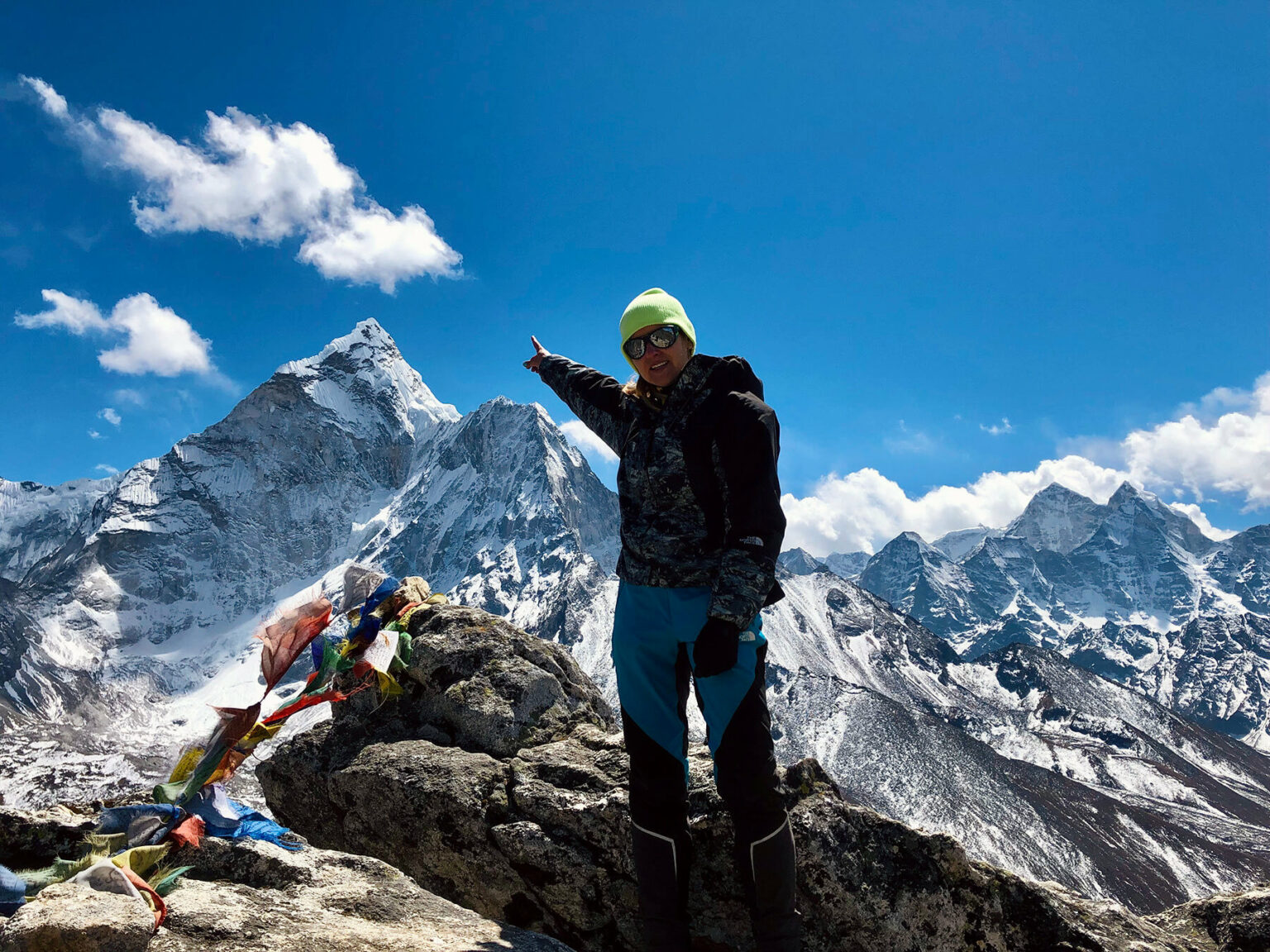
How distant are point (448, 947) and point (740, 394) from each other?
4.08m

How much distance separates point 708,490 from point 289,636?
15.6ft

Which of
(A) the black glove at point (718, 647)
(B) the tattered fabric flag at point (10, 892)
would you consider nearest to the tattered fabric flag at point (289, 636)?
(B) the tattered fabric flag at point (10, 892)

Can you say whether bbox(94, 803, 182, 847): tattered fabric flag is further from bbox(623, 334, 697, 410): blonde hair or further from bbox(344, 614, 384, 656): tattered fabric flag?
bbox(623, 334, 697, 410): blonde hair

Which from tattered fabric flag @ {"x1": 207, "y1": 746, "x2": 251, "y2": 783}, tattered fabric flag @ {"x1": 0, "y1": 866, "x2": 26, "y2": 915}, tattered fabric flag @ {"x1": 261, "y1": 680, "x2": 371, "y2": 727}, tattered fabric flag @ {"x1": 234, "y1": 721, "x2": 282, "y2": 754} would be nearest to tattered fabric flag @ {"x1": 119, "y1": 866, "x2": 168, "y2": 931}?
tattered fabric flag @ {"x1": 0, "y1": 866, "x2": 26, "y2": 915}

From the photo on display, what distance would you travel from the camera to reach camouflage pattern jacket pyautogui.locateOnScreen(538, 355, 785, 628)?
4.75 meters

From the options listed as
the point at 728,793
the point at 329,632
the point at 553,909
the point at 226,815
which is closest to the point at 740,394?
the point at 728,793

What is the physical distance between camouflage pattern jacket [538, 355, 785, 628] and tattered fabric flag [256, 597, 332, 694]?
3552 mm

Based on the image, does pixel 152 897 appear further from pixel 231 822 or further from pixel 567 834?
pixel 567 834

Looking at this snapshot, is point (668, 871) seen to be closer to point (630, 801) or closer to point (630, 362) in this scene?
point (630, 801)

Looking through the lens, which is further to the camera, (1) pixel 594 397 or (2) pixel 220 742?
(1) pixel 594 397

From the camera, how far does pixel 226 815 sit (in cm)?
541

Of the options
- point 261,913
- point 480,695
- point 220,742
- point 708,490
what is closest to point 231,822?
point 220,742

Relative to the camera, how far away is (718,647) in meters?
4.74

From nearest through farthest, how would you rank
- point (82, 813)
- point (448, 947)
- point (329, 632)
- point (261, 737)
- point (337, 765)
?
1. point (448, 947)
2. point (82, 813)
3. point (261, 737)
4. point (337, 765)
5. point (329, 632)
